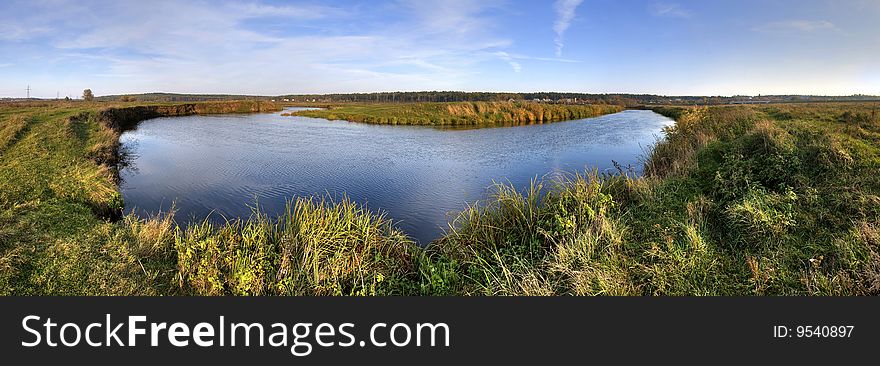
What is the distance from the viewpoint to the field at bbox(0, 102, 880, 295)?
5613mm

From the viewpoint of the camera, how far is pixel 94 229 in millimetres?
7660

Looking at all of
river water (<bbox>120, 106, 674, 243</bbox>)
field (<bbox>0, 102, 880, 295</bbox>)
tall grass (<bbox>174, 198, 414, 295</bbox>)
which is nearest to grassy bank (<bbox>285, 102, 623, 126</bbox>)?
river water (<bbox>120, 106, 674, 243</bbox>)

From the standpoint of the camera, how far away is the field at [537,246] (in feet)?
18.4

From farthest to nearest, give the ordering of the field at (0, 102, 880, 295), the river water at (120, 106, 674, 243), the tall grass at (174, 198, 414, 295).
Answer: the river water at (120, 106, 674, 243)
the tall grass at (174, 198, 414, 295)
the field at (0, 102, 880, 295)

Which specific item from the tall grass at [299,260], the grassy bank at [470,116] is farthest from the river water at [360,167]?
the grassy bank at [470,116]

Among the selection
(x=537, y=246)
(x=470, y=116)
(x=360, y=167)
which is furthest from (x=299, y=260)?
(x=470, y=116)

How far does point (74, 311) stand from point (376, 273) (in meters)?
3.44

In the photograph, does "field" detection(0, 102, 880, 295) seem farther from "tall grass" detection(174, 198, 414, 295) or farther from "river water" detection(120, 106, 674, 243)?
"river water" detection(120, 106, 674, 243)

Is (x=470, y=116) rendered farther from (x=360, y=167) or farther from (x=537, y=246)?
(x=537, y=246)

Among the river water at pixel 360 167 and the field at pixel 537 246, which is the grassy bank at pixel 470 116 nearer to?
the river water at pixel 360 167

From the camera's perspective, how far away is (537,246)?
7238mm

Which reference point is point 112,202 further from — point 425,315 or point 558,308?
point 558,308

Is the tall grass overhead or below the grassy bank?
Result: below

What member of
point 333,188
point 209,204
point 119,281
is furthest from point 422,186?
point 119,281
